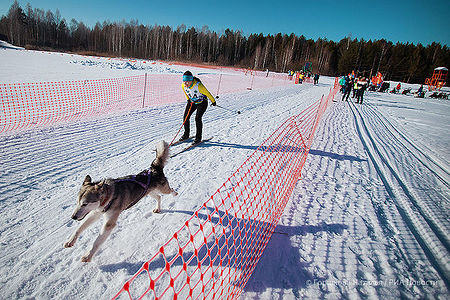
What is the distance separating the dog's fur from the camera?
82.0 inches

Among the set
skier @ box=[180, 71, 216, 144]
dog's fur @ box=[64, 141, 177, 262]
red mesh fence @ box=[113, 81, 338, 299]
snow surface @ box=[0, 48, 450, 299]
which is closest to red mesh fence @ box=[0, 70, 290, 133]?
snow surface @ box=[0, 48, 450, 299]

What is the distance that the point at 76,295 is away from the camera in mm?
2006

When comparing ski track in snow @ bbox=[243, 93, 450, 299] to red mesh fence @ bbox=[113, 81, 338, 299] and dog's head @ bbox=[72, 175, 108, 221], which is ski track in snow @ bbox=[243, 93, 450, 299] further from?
dog's head @ bbox=[72, 175, 108, 221]

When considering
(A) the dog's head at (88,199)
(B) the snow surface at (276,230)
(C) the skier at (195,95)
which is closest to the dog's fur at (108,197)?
(A) the dog's head at (88,199)

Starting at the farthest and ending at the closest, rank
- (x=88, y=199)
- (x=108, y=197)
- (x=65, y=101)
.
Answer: (x=65, y=101)
(x=108, y=197)
(x=88, y=199)

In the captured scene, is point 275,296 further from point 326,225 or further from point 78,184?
point 78,184

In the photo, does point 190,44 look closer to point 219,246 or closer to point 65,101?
point 65,101

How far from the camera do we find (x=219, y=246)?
2701mm

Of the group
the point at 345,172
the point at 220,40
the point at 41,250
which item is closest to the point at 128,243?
the point at 41,250

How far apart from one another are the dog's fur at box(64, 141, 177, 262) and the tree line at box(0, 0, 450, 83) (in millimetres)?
56184

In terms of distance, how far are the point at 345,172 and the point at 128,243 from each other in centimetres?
458

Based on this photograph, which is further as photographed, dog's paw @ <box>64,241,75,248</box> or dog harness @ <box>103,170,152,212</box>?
dog harness @ <box>103,170,152,212</box>

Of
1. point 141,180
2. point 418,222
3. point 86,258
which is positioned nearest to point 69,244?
point 86,258

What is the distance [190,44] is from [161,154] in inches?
2578
